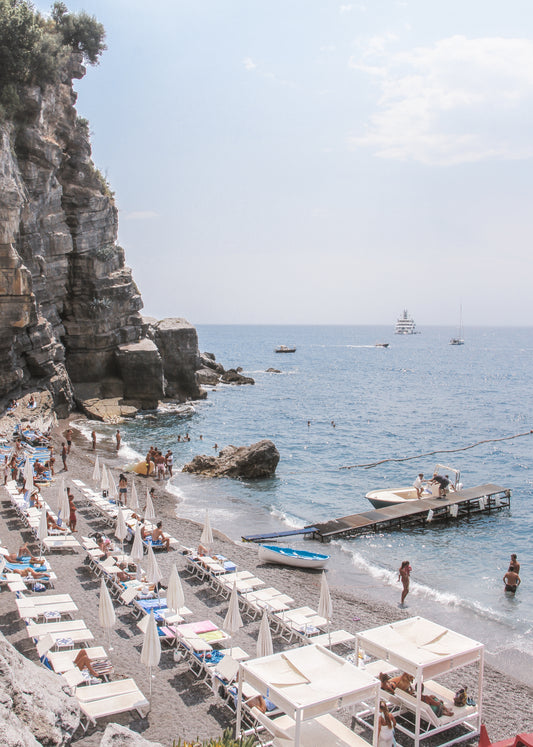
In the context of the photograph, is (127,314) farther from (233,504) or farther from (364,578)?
(364,578)

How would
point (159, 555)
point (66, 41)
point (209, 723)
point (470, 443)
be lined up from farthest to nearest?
point (66, 41) < point (470, 443) < point (159, 555) < point (209, 723)

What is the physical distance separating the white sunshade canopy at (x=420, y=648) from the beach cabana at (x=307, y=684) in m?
1.26

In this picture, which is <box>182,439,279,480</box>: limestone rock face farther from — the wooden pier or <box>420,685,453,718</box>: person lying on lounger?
<box>420,685,453,718</box>: person lying on lounger

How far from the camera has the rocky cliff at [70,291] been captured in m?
40.0

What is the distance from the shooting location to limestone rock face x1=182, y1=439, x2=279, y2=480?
35031 mm

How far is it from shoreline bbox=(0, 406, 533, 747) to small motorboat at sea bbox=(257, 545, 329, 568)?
31cm

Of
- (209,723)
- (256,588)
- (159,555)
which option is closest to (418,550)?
(256,588)

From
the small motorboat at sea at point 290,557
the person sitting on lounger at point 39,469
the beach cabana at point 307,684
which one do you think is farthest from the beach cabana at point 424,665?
the person sitting on lounger at point 39,469

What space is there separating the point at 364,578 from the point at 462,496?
11.5 metres

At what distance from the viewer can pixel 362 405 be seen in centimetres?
7356

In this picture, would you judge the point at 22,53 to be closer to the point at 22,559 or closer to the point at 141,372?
the point at 141,372

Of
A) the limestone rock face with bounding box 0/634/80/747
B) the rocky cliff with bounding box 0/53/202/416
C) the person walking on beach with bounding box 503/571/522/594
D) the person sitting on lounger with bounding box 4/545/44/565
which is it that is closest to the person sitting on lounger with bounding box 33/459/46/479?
the rocky cliff with bounding box 0/53/202/416

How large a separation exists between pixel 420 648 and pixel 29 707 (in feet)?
26.7

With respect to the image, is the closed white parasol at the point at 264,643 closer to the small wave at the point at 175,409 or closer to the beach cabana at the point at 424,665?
the beach cabana at the point at 424,665
